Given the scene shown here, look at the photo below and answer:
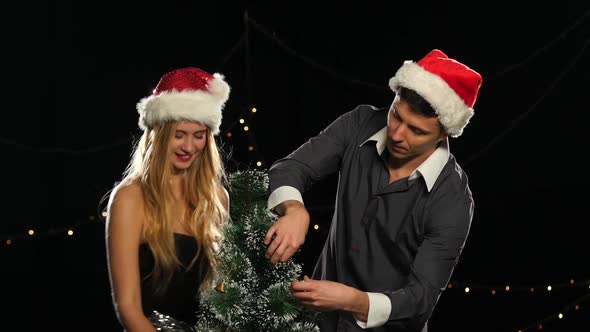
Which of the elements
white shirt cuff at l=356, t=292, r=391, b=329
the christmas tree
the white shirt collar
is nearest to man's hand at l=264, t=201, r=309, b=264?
the christmas tree

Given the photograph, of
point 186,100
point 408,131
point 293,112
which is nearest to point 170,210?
point 186,100

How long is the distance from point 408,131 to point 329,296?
2.07 feet

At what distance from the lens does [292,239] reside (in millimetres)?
1692

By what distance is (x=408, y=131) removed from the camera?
2.22 m

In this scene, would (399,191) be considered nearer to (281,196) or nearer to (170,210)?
(281,196)

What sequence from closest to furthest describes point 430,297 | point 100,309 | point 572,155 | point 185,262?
1. point 430,297
2. point 185,262
3. point 572,155
4. point 100,309

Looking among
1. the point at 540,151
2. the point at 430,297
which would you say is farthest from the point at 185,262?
the point at 540,151

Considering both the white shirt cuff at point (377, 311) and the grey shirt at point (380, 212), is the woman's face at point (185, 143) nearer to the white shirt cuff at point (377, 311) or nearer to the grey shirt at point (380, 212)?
the grey shirt at point (380, 212)

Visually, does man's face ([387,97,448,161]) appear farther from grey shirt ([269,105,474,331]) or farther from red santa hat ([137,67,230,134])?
red santa hat ([137,67,230,134])

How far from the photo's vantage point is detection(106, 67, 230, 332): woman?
245 cm

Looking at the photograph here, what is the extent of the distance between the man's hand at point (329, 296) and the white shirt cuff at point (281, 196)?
287 millimetres

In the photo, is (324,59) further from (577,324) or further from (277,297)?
(277,297)

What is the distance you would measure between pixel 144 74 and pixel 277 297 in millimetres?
2770

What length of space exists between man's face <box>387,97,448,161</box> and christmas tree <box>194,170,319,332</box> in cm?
57
